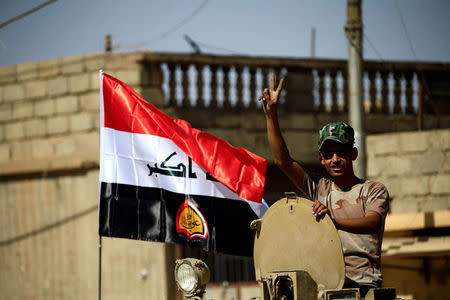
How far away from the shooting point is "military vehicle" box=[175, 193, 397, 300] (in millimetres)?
4688

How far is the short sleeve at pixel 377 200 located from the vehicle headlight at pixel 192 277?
1117 millimetres

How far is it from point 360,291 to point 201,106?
9172 millimetres

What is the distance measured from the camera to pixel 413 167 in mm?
11953

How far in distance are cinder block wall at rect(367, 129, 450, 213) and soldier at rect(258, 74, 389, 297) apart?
6644mm

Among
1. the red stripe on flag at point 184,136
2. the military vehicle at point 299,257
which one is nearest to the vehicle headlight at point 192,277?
the military vehicle at point 299,257

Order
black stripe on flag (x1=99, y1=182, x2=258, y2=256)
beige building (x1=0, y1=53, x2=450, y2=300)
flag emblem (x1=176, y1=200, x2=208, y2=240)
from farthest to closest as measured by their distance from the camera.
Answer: beige building (x1=0, y1=53, x2=450, y2=300), flag emblem (x1=176, y1=200, x2=208, y2=240), black stripe on flag (x1=99, y1=182, x2=258, y2=256)

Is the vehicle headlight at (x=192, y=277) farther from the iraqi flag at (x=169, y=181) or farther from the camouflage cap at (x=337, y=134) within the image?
the iraqi flag at (x=169, y=181)

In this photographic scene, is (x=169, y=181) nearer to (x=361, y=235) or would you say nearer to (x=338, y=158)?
(x=338, y=158)

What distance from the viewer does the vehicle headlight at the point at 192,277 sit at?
18.0 feet

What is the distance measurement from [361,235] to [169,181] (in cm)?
311

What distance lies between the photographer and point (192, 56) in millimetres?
13836

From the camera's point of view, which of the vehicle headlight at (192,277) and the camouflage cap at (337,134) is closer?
the camouflage cap at (337,134)

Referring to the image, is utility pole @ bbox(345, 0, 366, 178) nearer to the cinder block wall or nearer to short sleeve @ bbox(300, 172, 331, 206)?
the cinder block wall

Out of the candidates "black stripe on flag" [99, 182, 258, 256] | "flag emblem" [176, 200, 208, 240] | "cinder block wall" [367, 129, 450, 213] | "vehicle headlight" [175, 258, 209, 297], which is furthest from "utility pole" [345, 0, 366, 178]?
"vehicle headlight" [175, 258, 209, 297]
